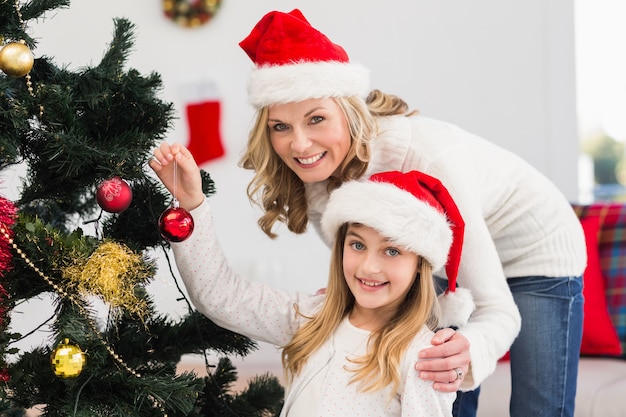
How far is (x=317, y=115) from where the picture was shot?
1.56 metres

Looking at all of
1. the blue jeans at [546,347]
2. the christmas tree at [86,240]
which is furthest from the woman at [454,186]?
the christmas tree at [86,240]

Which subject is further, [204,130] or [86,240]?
[204,130]

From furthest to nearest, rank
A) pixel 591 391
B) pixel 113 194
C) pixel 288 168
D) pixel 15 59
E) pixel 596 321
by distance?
pixel 596 321 → pixel 591 391 → pixel 288 168 → pixel 113 194 → pixel 15 59

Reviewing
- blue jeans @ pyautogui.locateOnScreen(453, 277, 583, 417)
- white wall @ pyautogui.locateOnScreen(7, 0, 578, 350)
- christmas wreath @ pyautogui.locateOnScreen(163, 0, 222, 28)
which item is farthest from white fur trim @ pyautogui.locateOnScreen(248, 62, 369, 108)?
christmas wreath @ pyautogui.locateOnScreen(163, 0, 222, 28)

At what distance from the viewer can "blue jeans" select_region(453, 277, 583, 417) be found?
5.63ft

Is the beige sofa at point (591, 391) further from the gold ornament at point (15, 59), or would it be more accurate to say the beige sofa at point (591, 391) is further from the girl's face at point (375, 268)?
the gold ornament at point (15, 59)

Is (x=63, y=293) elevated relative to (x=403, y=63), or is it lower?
lower

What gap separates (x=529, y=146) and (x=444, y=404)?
2289 millimetres

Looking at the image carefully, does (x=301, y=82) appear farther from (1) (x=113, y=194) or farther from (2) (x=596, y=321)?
(2) (x=596, y=321)

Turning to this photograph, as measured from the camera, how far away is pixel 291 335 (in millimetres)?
1617

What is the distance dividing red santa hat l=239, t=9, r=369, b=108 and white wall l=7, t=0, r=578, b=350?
1892 millimetres

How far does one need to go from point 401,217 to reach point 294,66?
0.38 m

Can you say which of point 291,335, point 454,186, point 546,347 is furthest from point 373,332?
point 546,347

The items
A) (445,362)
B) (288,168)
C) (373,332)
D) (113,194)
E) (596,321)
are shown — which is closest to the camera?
(113,194)
